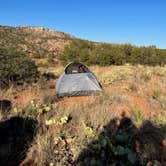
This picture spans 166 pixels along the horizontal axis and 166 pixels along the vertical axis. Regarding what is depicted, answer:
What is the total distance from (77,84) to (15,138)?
5080 millimetres

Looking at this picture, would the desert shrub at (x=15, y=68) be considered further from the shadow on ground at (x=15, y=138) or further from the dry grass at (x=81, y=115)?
the shadow on ground at (x=15, y=138)

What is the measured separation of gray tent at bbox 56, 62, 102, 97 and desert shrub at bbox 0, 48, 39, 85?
197 cm

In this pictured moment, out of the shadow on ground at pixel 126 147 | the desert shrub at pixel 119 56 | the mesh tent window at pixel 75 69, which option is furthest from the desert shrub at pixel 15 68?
the desert shrub at pixel 119 56

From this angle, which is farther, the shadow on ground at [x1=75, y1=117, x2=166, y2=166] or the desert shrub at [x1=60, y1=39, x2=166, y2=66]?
the desert shrub at [x1=60, y1=39, x2=166, y2=66]

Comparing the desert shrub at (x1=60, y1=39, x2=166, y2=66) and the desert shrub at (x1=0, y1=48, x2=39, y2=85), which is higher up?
the desert shrub at (x1=60, y1=39, x2=166, y2=66)

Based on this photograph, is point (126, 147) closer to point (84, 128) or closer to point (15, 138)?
point (84, 128)

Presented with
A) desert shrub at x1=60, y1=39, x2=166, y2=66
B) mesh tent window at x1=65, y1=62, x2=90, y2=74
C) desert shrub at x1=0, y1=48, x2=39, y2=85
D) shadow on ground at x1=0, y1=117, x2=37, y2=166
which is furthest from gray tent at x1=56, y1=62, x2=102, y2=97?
desert shrub at x1=60, y1=39, x2=166, y2=66

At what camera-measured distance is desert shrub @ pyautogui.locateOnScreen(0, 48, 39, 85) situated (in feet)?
38.8

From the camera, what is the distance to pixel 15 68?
489 inches

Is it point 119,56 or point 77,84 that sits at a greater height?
point 119,56

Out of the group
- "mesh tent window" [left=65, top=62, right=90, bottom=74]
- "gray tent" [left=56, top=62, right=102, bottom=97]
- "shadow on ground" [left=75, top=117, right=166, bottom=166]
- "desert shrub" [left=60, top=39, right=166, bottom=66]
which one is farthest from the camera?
"desert shrub" [left=60, top=39, right=166, bottom=66]

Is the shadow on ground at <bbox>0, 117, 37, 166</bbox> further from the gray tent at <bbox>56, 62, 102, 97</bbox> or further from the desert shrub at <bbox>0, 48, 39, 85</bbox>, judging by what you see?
the desert shrub at <bbox>0, 48, 39, 85</bbox>

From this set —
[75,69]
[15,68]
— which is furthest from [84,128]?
[15,68]

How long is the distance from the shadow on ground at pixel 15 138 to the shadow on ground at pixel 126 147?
3.50ft
